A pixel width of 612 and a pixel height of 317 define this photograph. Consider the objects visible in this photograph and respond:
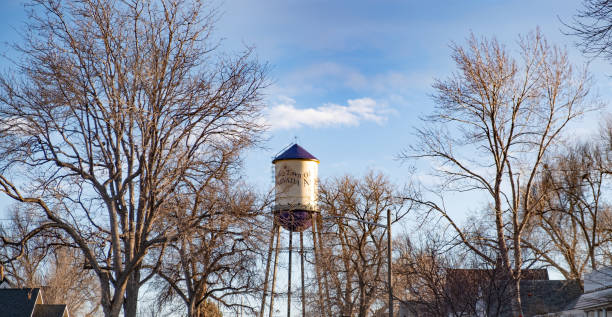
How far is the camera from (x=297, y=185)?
113ft

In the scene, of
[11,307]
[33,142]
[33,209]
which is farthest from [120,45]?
[11,307]

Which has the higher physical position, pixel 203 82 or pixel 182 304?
pixel 203 82

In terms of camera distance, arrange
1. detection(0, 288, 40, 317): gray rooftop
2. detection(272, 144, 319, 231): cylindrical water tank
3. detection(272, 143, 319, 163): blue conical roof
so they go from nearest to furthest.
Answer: detection(272, 144, 319, 231): cylindrical water tank < detection(272, 143, 319, 163): blue conical roof < detection(0, 288, 40, 317): gray rooftop

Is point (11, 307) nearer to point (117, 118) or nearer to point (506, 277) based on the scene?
point (117, 118)

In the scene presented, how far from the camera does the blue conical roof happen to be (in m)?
35.1

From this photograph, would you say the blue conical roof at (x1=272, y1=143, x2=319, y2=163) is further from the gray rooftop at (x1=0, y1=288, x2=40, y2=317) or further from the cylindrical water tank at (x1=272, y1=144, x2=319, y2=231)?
the gray rooftop at (x1=0, y1=288, x2=40, y2=317)

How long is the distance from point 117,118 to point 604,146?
27717 millimetres

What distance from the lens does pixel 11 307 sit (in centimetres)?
3697

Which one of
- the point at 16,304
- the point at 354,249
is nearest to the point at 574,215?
the point at 354,249

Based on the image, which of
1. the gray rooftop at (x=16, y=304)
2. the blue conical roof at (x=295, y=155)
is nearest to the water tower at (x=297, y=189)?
the blue conical roof at (x=295, y=155)

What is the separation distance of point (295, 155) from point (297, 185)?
1.77m

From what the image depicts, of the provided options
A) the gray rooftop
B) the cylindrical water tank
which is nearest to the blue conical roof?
the cylindrical water tank

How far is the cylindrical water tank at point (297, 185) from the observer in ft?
111

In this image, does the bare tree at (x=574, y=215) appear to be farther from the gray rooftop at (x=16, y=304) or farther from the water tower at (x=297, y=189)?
the gray rooftop at (x=16, y=304)
